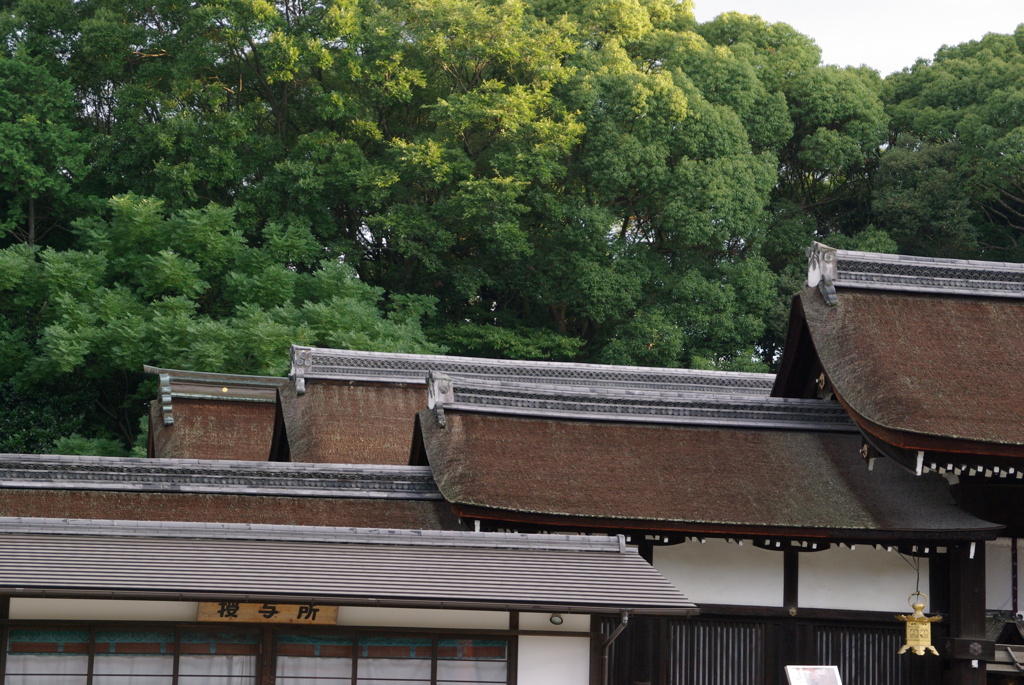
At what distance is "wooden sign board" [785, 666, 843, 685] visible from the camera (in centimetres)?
1132

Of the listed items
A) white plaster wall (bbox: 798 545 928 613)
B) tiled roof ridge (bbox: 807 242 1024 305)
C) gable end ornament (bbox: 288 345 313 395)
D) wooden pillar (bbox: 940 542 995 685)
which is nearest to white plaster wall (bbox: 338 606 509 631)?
white plaster wall (bbox: 798 545 928 613)

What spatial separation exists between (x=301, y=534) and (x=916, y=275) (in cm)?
854

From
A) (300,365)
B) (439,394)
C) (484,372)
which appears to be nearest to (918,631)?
(439,394)

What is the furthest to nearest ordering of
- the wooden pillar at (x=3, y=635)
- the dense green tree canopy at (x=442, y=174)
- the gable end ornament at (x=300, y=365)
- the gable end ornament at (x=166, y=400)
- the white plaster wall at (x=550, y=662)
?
the dense green tree canopy at (x=442, y=174), the gable end ornament at (x=166, y=400), the gable end ornament at (x=300, y=365), the white plaster wall at (x=550, y=662), the wooden pillar at (x=3, y=635)

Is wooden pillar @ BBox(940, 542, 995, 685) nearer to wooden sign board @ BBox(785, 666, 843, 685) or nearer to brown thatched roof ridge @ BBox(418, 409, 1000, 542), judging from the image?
brown thatched roof ridge @ BBox(418, 409, 1000, 542)

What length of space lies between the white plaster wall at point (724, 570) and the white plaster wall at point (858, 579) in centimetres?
38

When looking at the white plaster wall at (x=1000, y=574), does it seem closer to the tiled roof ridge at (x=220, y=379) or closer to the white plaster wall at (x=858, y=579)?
the white plaster wall at (x=858, y=579)

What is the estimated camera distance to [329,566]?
430 inches

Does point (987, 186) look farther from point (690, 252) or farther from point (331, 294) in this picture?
point (331, 294)

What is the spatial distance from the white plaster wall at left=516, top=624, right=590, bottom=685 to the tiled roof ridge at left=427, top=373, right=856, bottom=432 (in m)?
3.79

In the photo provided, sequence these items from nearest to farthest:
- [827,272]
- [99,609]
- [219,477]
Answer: [99,609] → [219,477] → [827,272]

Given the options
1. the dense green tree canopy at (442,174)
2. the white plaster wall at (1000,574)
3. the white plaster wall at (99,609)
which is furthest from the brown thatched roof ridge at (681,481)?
the dense green tree canopy at (442,174)

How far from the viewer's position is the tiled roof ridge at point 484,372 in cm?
1945

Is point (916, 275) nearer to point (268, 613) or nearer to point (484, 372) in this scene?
point (484, 372)
